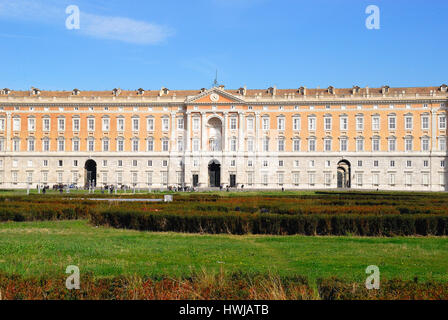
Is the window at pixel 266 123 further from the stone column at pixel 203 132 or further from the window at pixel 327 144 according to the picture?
the stone column at pixel 203 132

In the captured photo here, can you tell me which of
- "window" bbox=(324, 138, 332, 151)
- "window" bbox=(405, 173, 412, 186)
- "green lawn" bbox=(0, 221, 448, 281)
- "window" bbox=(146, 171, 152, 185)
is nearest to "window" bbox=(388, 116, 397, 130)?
A: "window" bbox=(405, 173, 412, 186)

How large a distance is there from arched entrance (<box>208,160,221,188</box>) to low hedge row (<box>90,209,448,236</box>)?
4313 cm

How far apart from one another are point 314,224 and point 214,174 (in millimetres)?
44170

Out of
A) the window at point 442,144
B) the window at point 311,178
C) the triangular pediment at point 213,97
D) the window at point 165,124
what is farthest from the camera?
the window at point 165,124

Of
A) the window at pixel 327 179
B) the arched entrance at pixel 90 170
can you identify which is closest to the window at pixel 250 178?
the window at pixel 327 179

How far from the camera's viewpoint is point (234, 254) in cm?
1111

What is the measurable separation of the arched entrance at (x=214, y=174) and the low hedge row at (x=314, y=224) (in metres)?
43.1

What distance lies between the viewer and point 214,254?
11.1 m

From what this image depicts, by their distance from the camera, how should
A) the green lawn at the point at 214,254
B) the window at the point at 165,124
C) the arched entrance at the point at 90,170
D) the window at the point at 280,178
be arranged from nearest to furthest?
the green lawn at the point at 214,254
the window at the point at 280,178
the window at the point at 165,124
the arched entrance at the point at 90,170

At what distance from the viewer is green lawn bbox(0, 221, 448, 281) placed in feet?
29.9

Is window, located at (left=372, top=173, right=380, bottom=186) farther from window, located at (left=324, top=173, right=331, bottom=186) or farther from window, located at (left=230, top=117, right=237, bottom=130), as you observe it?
window, located at (left=230, top=117, right=237, bottom=130)

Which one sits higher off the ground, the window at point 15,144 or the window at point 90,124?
the window at point 90,124

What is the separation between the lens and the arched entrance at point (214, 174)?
59.1 meters

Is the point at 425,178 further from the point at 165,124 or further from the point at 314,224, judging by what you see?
the point at 314,224
